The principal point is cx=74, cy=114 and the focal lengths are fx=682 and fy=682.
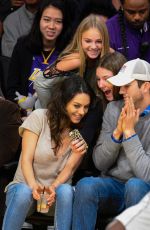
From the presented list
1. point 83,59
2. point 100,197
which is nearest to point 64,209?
point 100,197

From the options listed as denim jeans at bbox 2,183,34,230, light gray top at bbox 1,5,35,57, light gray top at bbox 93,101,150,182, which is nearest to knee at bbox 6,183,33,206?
denim jeans at bbox 2,183,34,230

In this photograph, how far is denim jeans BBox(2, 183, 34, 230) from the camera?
4.25 m

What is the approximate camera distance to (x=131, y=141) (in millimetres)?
4223

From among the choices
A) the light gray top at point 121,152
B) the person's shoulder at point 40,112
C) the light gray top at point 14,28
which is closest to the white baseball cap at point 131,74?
the light gray top at point 121,152

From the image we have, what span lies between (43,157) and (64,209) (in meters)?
0.44

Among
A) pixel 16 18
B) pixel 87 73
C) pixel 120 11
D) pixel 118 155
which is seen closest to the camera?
pixel 118 155

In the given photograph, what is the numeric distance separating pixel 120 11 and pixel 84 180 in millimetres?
1673

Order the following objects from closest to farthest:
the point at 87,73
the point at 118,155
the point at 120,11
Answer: the point at 118,155 → the point at 87,73 → the point at 120,11

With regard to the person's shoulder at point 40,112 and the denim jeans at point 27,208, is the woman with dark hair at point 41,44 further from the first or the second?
the denim jeans at point 27,208

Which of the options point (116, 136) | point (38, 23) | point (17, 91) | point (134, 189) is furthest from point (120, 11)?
point (134, 189)

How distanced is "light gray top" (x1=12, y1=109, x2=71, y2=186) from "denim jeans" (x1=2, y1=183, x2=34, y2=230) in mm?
226

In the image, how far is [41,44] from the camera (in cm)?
547

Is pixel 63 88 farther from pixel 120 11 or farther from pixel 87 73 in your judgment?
pixel 120 11

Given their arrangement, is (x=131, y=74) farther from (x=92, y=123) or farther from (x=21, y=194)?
(x=21, y=194)
